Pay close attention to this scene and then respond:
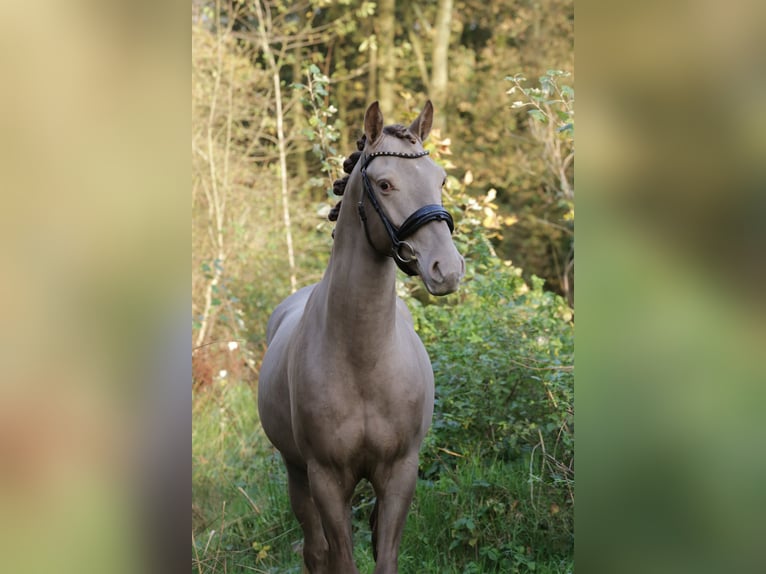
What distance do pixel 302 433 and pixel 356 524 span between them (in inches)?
76.2

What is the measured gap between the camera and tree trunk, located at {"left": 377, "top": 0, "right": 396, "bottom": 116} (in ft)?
33.2

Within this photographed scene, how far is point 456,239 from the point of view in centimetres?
586

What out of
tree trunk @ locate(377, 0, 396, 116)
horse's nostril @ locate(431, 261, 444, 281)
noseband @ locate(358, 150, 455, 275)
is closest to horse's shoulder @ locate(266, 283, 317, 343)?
noseband @ locate(358, 150, 455, 275)

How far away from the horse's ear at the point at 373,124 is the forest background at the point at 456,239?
2.54ft

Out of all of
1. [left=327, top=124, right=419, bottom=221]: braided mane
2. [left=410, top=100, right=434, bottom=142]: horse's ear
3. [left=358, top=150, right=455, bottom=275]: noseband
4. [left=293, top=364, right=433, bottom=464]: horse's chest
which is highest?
[left=410, top=100, right=434, bottom=142]: horse's ear

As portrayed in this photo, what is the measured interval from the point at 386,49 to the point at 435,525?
23.8ft

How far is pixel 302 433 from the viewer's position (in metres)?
3.07

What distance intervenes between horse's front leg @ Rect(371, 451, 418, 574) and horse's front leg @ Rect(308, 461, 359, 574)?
4.5 inches

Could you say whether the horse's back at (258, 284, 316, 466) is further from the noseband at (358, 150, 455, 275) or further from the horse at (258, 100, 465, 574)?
the noseband at (358, 150, 455, 275)

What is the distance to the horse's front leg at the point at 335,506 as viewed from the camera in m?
3.01

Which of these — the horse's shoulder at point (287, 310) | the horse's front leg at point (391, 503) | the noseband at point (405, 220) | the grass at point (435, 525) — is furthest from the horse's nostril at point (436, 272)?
the grass at point (435, 525)

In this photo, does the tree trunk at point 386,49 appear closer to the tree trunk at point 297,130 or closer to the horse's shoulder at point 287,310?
the tree trunk at point 297,130
